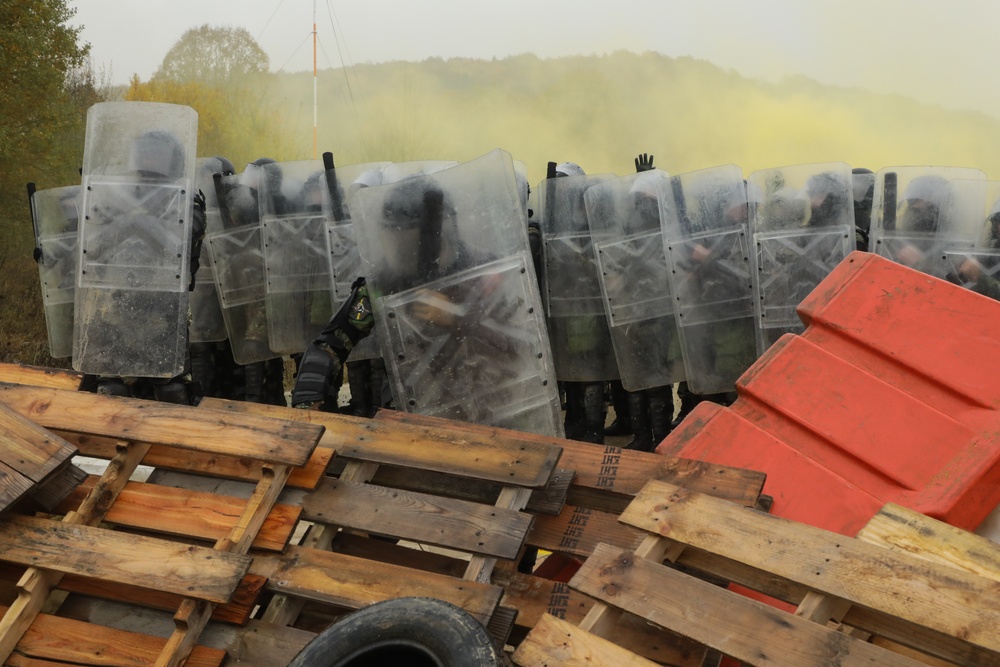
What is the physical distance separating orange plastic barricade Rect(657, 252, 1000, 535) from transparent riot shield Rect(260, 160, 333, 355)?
3767mm

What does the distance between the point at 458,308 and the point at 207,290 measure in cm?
381

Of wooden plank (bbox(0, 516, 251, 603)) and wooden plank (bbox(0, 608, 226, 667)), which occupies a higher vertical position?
wooden plank (bbox(0, 516, 251, 603))

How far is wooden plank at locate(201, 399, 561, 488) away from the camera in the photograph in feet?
10.3

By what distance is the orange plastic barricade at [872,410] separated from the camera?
3.04 meters

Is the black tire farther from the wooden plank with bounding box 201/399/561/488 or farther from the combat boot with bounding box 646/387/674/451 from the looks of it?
the combat boot with bounding box 646/387/674/451

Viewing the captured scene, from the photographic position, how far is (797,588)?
2510mm

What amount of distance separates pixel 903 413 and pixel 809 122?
16.4m

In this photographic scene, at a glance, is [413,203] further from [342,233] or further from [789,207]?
[789,207]

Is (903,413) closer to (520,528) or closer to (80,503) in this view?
(520,528)

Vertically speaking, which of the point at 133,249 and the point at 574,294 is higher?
the point at 133,249

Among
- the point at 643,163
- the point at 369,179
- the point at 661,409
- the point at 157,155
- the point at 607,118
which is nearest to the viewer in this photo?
the point at 157,155

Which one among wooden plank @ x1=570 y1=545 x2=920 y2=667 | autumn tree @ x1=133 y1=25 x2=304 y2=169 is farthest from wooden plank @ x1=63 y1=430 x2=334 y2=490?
autumn tree @ x1=133 y1=25 x2=304 y2=169

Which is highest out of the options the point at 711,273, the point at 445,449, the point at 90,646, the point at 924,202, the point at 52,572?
the point at 924,202

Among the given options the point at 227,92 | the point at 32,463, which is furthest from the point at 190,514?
the point at 227,92
